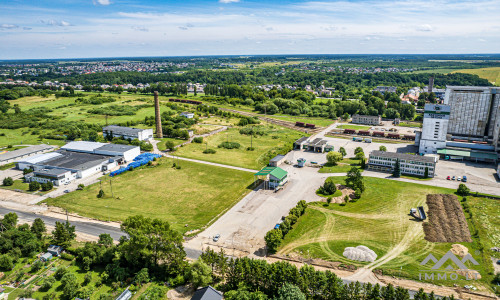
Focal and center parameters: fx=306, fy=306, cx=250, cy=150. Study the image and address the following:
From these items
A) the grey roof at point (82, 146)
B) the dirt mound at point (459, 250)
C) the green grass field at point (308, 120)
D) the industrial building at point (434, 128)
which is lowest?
the dirt mound at point (459, 250)

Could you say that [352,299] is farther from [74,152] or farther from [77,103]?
[77,103]

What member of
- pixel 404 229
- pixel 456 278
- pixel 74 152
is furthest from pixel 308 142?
pixel 74 152

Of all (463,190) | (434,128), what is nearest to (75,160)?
(463,190)

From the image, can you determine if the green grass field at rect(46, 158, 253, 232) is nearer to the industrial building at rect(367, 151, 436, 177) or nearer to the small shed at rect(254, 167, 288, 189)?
the small shed at rect(254, 167, 288, 189)

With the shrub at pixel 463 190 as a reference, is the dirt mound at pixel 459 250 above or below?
below

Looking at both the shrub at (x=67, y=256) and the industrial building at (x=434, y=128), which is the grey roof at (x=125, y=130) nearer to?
the shrub at (x=67, y=256)

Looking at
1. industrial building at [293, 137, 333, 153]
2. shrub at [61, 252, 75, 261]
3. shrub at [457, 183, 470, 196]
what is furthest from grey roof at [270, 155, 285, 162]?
shrub at [61, 252, 75, 261]

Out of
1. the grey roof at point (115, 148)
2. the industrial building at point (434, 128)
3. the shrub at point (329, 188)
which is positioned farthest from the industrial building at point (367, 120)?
the grey roof at point (115, 148)
